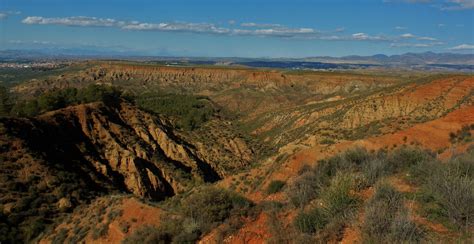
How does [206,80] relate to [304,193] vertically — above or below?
below

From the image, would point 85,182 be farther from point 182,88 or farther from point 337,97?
point 182,88

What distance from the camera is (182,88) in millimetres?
130250

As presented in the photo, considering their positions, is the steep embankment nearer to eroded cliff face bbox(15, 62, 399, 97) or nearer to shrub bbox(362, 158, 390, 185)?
shrub bbox(362, 158, 390, 185)

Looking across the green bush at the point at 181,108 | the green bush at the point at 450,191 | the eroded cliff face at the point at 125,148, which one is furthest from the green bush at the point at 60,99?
the green bush at the point at 450,191

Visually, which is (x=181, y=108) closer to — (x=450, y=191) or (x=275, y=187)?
(x=275, y=187)

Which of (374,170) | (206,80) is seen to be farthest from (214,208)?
(206,80)

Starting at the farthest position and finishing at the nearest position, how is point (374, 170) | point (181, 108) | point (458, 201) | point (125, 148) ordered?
1. point (181, 108)
2. point (125, 148)
3. point (374, 170)
4. point (458, 201)

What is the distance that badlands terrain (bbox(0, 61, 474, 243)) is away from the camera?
469 inches

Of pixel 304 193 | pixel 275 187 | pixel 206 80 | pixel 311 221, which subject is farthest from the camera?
pixel 206 80

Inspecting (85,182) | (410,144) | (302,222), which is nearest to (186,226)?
(302,222)

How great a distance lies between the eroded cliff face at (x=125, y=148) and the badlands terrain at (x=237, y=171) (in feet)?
0.52

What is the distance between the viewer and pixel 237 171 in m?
39.0

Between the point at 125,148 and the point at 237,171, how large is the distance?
43.4 ft

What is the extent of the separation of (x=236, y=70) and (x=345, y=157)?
401 ft
